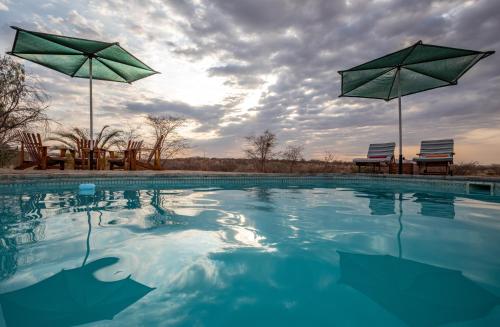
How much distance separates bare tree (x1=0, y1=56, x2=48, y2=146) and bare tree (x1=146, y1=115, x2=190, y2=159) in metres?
3.92

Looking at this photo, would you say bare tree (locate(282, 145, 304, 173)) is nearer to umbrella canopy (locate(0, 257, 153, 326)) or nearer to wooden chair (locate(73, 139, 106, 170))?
wooden chair (locate(73, 139, 106, 170))

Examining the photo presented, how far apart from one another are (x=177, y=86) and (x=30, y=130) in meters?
5.24

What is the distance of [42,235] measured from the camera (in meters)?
2.30

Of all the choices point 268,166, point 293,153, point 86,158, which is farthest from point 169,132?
point 293,153

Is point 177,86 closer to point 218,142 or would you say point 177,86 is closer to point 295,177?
point 218,142

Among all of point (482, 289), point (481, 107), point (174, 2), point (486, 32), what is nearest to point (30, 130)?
point (174, 2)

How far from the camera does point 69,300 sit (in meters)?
1.30

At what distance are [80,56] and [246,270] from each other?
8.57 metres

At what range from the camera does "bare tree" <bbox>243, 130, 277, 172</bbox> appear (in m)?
10.5

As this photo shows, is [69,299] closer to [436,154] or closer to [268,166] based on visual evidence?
[436,154]

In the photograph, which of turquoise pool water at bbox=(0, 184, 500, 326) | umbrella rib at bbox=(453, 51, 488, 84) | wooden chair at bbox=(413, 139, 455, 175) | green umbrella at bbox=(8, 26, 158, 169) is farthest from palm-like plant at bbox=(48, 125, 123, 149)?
umbrella rib at bbox=(453, 51, 488, 84)

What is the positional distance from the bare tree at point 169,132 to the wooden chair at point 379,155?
7.64 meters

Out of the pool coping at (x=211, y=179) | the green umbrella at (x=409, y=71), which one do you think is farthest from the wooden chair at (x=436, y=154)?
the pool coping at (x=211, y=179)

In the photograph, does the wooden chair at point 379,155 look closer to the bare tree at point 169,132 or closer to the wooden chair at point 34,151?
the bare tree at point 169,132
